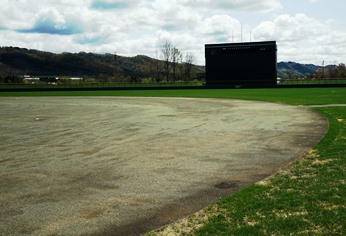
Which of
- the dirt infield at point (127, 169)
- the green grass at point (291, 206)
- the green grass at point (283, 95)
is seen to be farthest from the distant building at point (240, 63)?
the green grass at point (291, 206)

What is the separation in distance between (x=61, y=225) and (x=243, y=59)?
71.0m

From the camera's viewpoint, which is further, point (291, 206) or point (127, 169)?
point (127, 169)

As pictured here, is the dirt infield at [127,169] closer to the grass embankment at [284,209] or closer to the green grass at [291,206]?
the grass embankment at [284,209]

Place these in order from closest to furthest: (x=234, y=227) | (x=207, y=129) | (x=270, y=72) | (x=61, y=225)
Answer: (x=234, y=227)
(x=61, y=225)
(x=207, y=129)
(x=270, y=72)

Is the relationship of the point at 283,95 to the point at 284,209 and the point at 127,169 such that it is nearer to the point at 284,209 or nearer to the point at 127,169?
the point at 127,169

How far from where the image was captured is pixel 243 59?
73.1m

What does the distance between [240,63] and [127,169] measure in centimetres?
6760

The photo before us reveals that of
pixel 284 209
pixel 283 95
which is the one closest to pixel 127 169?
pixel 284 209

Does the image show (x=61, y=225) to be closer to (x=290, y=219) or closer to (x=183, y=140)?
(x=290, y=219)

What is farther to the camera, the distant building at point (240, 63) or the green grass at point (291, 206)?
the distant building at point (240, 63)

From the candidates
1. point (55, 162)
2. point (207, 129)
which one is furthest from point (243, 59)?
point (55, 162)

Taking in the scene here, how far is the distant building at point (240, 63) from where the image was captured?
72125 millimetres

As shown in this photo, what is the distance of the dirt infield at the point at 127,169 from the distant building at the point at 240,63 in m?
58.1

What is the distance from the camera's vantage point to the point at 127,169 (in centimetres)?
843
